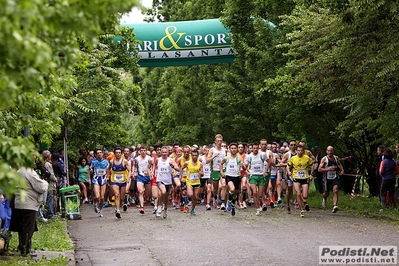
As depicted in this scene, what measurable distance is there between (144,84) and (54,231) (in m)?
50.1

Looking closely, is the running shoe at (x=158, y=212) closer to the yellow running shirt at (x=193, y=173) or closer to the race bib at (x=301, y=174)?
the yellow running shirt at (x=193, y=173)

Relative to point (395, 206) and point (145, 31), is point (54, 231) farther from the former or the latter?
point (145, 31)

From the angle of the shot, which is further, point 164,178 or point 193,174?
point 193,174

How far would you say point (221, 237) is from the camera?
50.4 ft

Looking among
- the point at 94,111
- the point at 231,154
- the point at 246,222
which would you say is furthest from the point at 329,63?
the point at 94,111

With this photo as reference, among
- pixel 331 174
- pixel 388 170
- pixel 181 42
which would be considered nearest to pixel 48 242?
pixel 331 174

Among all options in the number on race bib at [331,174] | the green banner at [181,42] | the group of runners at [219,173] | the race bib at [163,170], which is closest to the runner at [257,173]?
the group of runners at [219,173]

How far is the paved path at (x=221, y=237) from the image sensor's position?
12.5 m

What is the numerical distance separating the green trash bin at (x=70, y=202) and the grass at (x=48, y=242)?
114cm

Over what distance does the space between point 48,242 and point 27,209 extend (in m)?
1.87

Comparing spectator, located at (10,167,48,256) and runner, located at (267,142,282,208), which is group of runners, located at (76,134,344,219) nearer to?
runner, located at (267,142,282,208)

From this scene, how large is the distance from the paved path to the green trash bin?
383 millimetres

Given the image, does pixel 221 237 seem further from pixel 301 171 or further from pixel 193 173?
pixel 193 173

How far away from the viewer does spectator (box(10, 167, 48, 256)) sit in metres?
12.8
